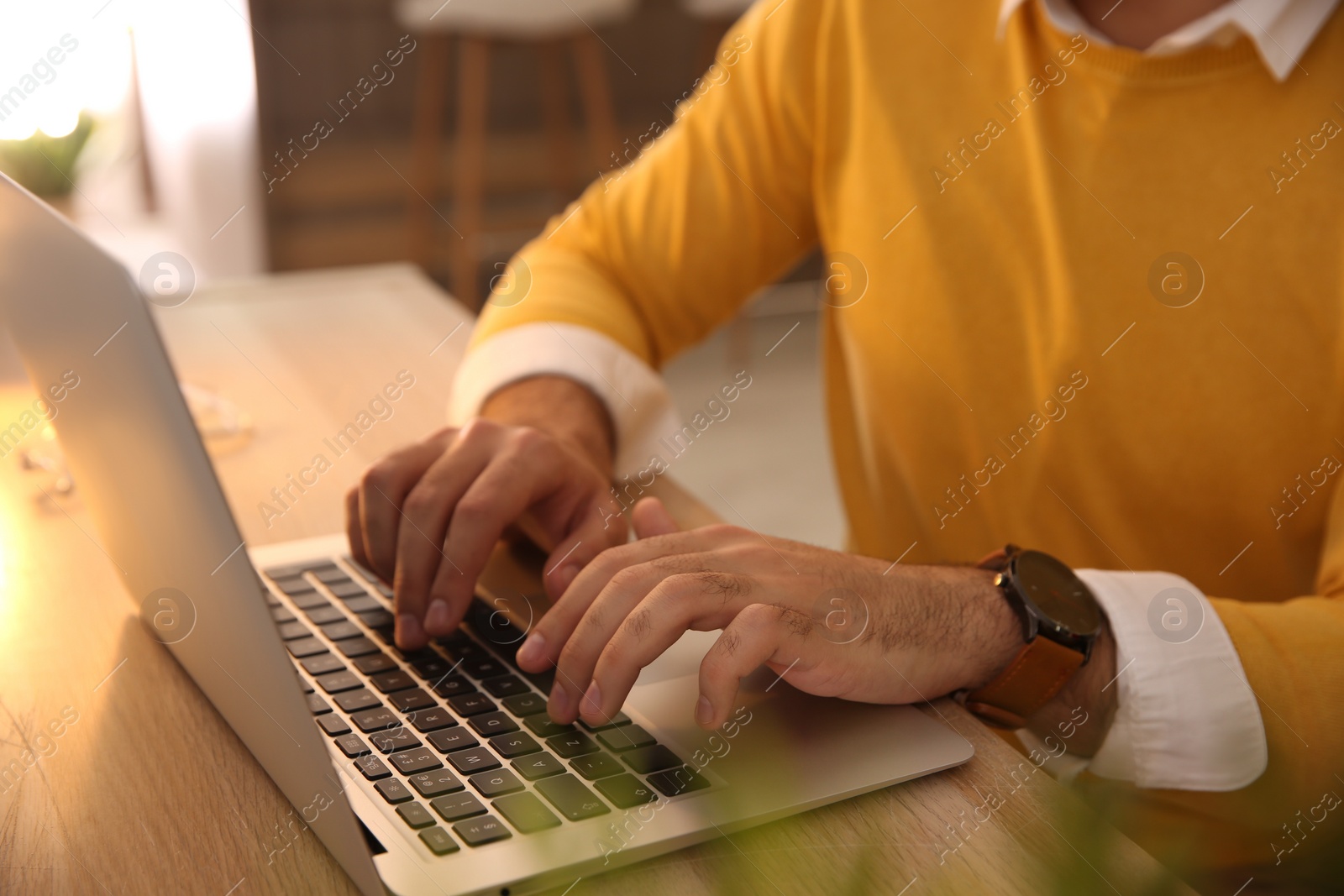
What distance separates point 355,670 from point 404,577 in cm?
7

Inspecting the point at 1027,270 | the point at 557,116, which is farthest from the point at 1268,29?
the point at 557,116

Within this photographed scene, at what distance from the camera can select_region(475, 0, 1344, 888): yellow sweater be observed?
83 cm

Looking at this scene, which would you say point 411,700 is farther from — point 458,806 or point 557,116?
point 557,116

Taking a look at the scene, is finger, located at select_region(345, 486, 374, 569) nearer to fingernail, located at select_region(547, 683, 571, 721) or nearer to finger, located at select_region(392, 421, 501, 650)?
finger, located at select_region(392, 421, 501, 650)

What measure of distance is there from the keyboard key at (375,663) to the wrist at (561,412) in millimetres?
228

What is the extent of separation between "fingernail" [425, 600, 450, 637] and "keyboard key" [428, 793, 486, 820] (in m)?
0.15

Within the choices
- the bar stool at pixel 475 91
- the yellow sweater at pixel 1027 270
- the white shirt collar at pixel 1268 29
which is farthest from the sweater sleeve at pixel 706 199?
the bar stool at pixel 475 91

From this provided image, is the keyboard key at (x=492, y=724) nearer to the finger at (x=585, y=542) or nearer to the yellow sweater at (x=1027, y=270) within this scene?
the finger at (x=585, y=542)

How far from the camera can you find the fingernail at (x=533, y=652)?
1.85 feet

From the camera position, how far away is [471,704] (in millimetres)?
535

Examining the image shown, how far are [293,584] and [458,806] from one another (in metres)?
0.26

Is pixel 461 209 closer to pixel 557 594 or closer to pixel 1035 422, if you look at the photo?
pixel 1035 422

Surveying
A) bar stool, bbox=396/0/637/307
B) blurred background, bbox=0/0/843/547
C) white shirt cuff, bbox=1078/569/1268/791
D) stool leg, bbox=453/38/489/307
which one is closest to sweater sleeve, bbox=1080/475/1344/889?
white shirt cuff, bbox=1078/569/1268/791

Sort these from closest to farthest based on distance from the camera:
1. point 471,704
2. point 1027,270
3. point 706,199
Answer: point 471,704 → point 1027,270 → point 706,199
